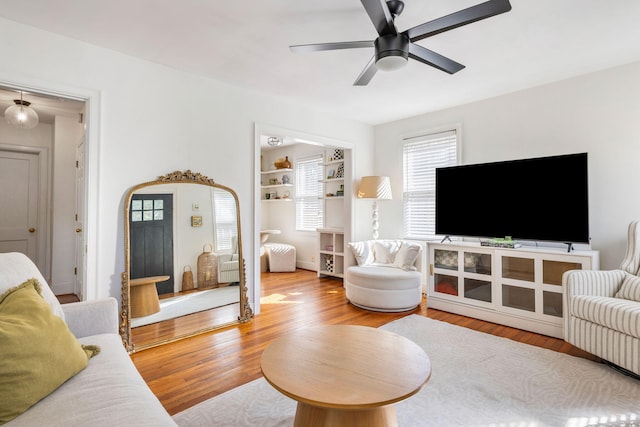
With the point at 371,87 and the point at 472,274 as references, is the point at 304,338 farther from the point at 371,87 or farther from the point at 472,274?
the point at 371,87

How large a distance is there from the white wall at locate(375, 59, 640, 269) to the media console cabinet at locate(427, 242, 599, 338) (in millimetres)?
517

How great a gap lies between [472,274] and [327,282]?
2.35 m

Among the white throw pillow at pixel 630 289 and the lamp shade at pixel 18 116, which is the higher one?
the lamp shade at pixel 18 116

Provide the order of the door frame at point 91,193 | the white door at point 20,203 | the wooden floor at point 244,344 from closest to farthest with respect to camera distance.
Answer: the wooden floor at point 244,344, the door frame at point 91,193, the white door at point 20,203

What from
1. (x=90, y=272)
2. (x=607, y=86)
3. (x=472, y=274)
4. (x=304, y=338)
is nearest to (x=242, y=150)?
(x=90, y=272)

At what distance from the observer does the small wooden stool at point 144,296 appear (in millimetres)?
2824

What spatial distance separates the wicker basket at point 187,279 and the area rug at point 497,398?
4.39 ft

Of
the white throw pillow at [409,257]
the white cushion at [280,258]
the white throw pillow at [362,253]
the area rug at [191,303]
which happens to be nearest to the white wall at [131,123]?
the area rug at [191,303]

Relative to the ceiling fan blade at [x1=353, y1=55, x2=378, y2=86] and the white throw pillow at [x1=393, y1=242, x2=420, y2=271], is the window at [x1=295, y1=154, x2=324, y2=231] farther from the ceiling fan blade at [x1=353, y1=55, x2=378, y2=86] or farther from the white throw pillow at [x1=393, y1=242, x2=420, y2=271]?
the ceiling fan blade at [x1=353, y1=55, x2=378, y2=86]

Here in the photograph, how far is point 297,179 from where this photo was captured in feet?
21.5

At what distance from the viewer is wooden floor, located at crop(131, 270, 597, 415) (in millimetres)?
2172

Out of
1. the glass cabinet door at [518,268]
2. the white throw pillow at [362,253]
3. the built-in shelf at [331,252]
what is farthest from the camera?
the built-in shelf at [331,252]

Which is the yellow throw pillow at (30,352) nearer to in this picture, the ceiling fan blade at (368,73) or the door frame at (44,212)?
the ceiling fan blade at (368,73)

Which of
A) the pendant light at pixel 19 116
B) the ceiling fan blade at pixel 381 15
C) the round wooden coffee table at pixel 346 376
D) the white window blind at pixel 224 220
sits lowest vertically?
the round wooden coffee table at pixel 346 376
